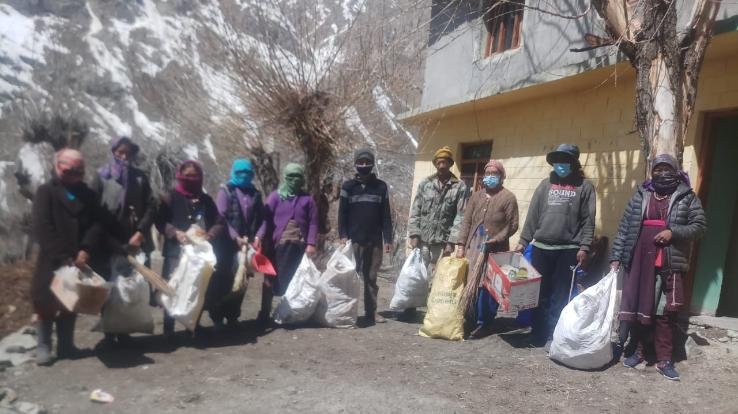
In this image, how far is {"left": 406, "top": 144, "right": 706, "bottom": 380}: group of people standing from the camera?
13.5 feet

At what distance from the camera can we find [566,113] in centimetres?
670

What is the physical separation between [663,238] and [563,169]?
1.03 metres

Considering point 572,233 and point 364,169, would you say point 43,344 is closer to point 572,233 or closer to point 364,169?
point 364,169

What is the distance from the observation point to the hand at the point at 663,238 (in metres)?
4.02

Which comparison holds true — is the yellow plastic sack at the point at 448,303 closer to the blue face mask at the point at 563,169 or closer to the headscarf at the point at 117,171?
the blue face mask at the point at 563,169

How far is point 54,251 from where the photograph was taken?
3768mm

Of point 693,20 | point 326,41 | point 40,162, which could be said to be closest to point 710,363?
point 693,20

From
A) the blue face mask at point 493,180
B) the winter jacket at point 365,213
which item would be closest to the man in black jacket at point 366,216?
the winter jacket at point 365,213

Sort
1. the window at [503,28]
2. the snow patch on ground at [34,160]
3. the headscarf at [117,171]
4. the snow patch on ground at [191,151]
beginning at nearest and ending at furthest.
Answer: the headscarf at [117,171] → the window at [503,28] → the snow patch on ground at [34,160] → the snow patch on ground at [191,151]

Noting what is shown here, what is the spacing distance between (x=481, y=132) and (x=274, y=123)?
3.10 m

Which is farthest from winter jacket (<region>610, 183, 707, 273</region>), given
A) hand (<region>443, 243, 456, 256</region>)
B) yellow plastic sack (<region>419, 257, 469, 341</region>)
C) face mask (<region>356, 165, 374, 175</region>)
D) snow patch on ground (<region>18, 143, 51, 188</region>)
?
snow patch on ground (<region>18, 143, 51, 188</region>)

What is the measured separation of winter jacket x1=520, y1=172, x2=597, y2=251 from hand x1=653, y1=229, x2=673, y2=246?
0.58m

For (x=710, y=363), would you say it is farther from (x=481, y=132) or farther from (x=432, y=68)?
(x=432, y=68)

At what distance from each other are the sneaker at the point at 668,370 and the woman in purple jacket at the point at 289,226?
118 inches
